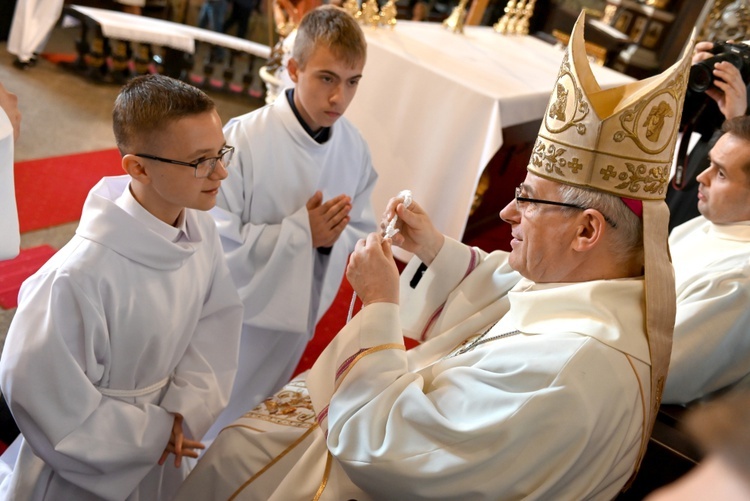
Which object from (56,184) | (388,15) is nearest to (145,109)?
(56,184)

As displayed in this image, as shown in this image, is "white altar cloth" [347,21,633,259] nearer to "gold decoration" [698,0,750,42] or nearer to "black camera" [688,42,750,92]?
"black camera" [688,42,750,92]

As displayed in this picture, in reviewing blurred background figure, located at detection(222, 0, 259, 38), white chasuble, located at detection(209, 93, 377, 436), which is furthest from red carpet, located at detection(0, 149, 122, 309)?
blurred background figure, located at detection(222, 0, 259, 38)

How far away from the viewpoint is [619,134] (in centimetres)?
→ 161

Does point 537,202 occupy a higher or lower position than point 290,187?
higher

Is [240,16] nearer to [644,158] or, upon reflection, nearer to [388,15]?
[388,15]

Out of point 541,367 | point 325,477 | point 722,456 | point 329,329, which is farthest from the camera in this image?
point 329,329

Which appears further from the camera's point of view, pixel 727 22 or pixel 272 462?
pixel 727 22

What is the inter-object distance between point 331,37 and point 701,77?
5.42 feet

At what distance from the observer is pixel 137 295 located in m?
1.79

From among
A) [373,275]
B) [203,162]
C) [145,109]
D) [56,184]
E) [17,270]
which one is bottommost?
[56,184]

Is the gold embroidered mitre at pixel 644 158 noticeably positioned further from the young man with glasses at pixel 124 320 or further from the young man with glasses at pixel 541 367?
the young man with glasses at pixel 124 320

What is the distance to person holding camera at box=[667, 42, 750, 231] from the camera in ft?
9.37

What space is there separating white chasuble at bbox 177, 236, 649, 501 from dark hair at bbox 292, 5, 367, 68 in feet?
3.93

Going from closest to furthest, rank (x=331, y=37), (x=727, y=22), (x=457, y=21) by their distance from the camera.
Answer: (x=331, y=37) → (x=457, y=21) → (x=727, y=22)
